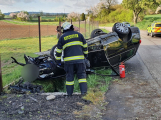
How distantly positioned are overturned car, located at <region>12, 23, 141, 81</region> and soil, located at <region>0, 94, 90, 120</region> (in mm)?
997

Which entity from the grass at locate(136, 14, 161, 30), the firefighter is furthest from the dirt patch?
the grass at locate(136, 14, 161, 30)

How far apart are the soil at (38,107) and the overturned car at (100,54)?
997 millimetres

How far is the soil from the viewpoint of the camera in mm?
3818

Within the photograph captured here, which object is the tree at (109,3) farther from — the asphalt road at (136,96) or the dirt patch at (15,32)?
the asphalt road at (136,96)

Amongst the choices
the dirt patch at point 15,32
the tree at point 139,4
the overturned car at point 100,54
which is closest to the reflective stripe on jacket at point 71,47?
the overturned car at point 100,54

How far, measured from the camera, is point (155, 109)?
13.9 ft

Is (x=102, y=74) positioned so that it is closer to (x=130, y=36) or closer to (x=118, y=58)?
(x=118, y=58)

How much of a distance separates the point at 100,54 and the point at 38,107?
3.04 meters

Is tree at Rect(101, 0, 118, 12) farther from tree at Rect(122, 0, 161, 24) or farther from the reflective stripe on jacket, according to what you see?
the reflective stripe on jacket

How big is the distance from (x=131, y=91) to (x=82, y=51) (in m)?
1.75

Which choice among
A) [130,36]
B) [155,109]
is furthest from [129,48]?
[155,109]

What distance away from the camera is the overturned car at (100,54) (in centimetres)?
570

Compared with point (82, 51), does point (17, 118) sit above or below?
below

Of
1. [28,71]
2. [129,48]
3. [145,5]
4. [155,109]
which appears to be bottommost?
[155,109]
